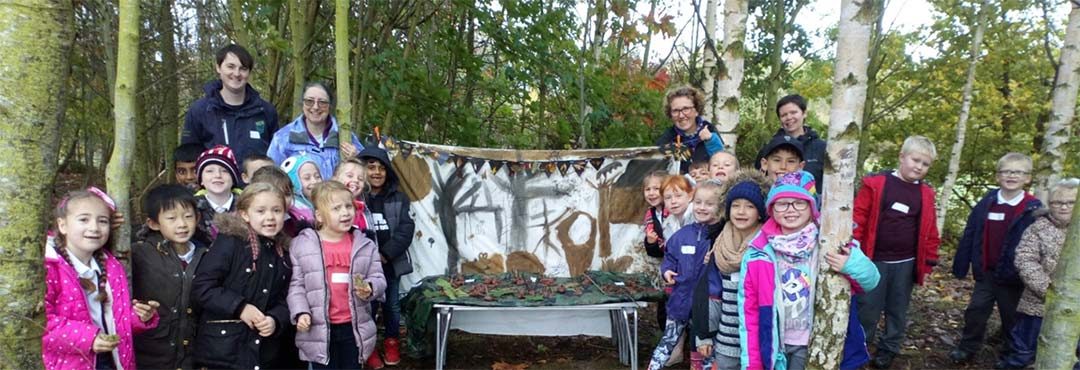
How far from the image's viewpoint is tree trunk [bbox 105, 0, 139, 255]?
214cm

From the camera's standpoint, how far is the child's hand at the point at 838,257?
2668 millimetres

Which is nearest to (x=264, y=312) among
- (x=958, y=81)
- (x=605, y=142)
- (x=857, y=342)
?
(x=857, y=342)

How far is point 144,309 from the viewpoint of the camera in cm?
265

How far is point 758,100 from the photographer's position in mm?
14945

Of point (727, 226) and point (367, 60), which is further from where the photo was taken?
point (367, 60)

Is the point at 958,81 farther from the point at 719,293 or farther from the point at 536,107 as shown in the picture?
the point at 719,293

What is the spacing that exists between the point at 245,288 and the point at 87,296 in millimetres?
665

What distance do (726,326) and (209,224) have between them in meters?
2.77

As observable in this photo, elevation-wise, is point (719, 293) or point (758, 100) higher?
point (758, 100)

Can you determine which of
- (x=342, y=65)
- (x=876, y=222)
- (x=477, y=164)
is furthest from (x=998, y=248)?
(x=342, y=65)

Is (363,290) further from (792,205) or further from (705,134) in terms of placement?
(705,134)

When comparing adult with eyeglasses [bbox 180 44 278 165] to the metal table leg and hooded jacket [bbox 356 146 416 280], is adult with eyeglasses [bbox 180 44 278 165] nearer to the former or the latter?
hooded jacket [bbox 356 146 416 280]

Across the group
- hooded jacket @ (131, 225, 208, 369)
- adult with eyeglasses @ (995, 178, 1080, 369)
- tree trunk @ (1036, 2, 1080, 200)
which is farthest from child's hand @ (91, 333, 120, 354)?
tree trunk @ (1036, 2, 1080, 200)

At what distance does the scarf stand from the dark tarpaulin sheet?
1056mm
